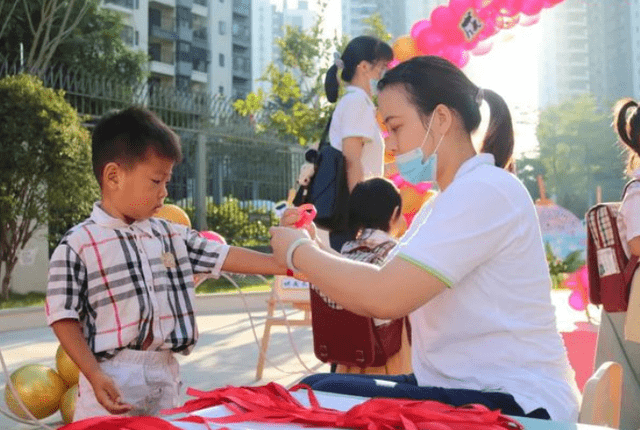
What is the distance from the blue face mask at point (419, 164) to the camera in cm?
217

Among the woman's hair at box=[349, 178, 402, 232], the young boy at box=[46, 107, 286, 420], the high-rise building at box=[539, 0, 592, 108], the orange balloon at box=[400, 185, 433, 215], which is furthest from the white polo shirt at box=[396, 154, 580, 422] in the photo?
the high-rise building at box=[539, 0, 592, 108]

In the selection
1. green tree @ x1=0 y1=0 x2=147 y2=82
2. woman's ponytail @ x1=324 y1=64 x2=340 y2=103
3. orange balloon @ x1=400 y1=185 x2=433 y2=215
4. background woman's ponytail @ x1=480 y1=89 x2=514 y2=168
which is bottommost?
orange balloon @ x1=400 y1=185 x2=433 y2=215

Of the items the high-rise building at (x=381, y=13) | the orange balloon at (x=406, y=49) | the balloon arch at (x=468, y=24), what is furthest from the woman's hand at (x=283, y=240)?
the high-rise building at (x=381, y=13)

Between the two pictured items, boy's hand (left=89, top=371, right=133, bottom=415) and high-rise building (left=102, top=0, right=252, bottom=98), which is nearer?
boy's hand (left=89, top=371, right=133, bottom=415)

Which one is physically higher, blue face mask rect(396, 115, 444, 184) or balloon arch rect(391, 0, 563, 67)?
balloon arch rect(391, 0, 563, 67)

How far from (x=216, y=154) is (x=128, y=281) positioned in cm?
1256

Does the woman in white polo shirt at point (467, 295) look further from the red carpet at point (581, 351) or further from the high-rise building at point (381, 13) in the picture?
the high-rise building at point (381, 13)

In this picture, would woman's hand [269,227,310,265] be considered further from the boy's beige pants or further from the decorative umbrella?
the decorative umbrella

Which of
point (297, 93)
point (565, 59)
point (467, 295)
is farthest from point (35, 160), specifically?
point (565, 59)

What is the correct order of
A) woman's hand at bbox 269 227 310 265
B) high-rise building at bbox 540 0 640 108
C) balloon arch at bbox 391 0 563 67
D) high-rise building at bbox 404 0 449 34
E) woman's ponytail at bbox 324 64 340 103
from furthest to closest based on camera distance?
high-rise building at bbox 404 0 449 34 → high-rise building at bbox 540 0 640 108 → balloon arch at bbox 391 0 563 67 → woman's ponytail at bbox 324 64 340 103 → woman's hand at bbox 269 227 310 265

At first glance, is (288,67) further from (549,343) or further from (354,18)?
(354,18)

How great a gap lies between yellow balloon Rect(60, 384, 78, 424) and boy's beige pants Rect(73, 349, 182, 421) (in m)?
1.71

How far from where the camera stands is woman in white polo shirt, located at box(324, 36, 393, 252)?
4.69 meters

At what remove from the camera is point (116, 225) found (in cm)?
254
